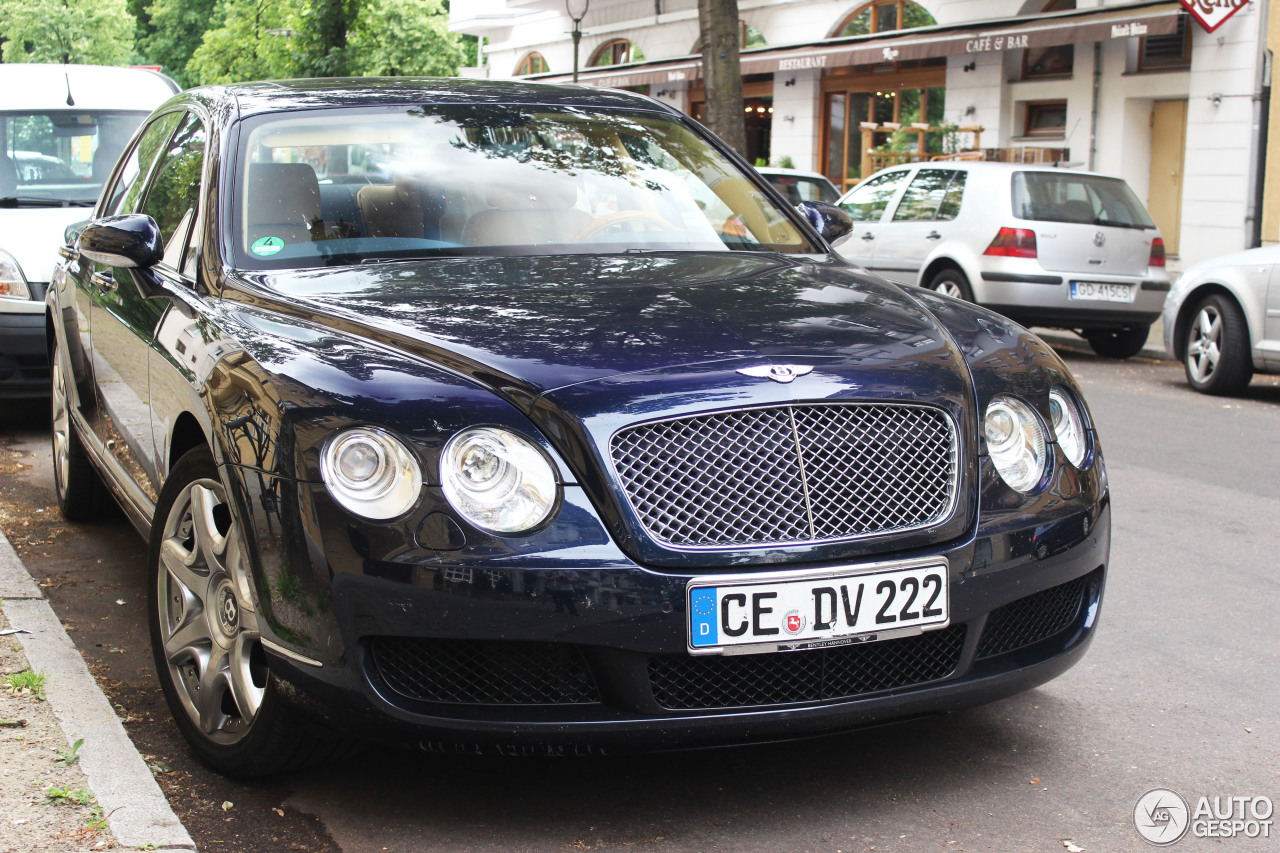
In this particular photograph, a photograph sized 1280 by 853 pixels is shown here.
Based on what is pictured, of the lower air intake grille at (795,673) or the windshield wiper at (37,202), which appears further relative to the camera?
the windshield wiper at (37,202)

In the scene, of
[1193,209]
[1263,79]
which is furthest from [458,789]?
[1193,209]

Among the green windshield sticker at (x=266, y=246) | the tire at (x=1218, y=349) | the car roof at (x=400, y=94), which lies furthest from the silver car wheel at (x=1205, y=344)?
the green windshield sticker at (x=266, y=246)

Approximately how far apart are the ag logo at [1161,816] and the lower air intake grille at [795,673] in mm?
534

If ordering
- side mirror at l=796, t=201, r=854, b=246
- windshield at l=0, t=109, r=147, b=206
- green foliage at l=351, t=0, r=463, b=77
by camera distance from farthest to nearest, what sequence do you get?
green foliage at l=351, t=0, r=463, b=77
windshield at l=0, t=109, r=147, b=206
side mirror at l=796, t=201, r=854, b=246

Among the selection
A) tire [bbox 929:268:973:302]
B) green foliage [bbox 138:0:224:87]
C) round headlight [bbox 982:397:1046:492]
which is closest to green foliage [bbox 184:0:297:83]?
tire [bbox 929:268:973:302]

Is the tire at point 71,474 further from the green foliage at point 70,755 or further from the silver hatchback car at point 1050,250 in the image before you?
the silver hatchback car at point 1050,250

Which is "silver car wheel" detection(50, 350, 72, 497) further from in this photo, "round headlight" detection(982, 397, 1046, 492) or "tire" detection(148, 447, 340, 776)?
"round headlight" detection(982, 397, 1046, 492)

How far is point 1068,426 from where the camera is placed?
341 cm

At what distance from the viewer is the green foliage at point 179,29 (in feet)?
228

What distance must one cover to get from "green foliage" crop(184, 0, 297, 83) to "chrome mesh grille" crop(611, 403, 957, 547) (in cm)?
3106

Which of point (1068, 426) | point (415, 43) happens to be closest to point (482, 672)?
point (1068, 426)

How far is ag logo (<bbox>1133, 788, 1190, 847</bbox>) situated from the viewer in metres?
3.02

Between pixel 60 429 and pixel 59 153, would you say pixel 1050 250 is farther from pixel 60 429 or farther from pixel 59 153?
pixel 60 429

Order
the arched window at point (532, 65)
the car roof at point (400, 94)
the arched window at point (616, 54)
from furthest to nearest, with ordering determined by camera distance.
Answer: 1. the arched window at point (532, 65)
2. the arched window at point (616, 54)
3. the car roof at point (400, 94)
